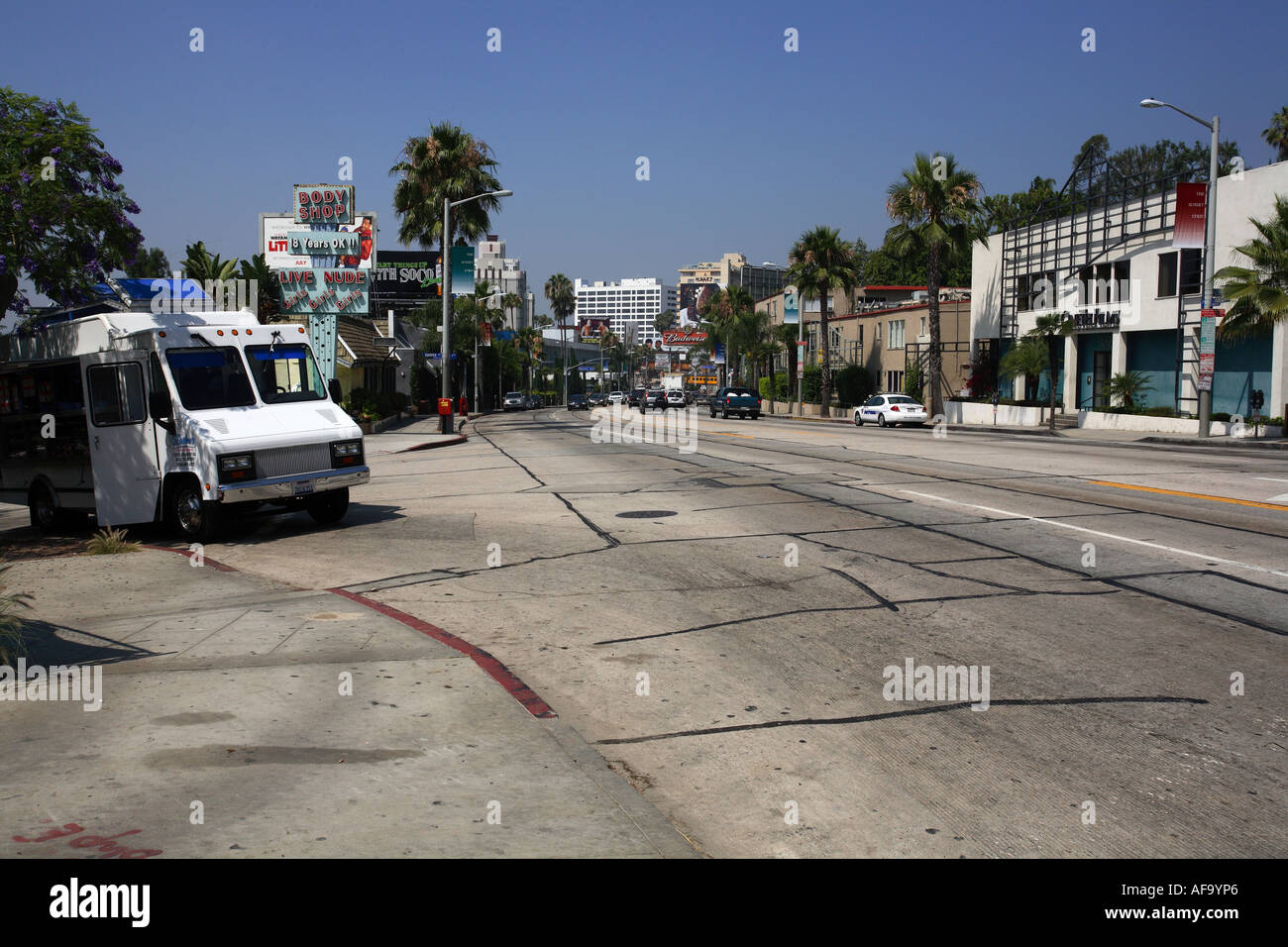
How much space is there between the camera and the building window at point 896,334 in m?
63.0

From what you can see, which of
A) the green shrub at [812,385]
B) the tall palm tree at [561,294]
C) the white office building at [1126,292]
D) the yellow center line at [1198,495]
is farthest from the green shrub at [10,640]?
the tall palm tree at [561,294]

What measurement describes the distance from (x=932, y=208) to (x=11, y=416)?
42.9 m

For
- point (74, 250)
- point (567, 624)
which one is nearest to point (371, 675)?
point (567, 624)

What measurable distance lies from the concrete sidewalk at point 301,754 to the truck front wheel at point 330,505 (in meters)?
6.10

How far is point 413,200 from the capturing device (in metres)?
49.3

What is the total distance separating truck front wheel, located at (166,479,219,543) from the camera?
1290cm

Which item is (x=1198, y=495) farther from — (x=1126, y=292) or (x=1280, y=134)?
(x=1280, y=134)

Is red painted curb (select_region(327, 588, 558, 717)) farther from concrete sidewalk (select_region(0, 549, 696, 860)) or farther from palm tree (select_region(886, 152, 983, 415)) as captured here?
palm tree (select_region(886, 152, 983, 415))

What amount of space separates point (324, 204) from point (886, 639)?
3528 cm

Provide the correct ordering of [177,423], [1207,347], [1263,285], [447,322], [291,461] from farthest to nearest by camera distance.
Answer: [447,322]
[1207,347]
[1263,285]
[291,461]
[177,423]

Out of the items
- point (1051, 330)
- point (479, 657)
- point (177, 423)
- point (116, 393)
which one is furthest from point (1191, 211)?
point (479, 657)

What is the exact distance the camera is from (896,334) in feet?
209

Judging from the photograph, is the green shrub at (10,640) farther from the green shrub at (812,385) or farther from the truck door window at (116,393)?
the green shrub at (812,385)
